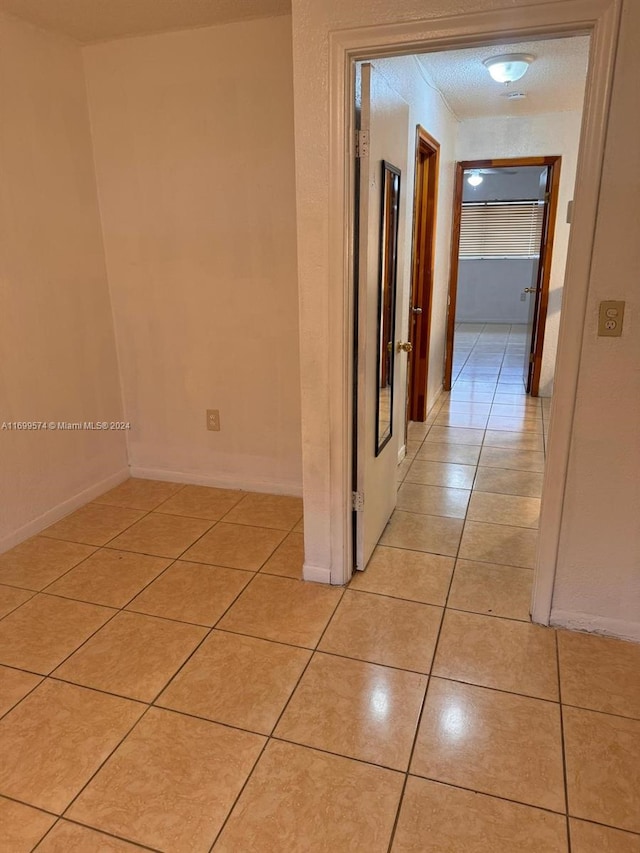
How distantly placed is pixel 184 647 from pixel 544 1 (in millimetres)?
2329

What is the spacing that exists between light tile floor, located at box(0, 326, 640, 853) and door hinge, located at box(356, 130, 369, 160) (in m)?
1.66

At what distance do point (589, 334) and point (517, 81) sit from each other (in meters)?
2.75

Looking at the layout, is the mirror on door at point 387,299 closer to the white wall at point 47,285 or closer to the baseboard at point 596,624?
the baseboard at point 596,624

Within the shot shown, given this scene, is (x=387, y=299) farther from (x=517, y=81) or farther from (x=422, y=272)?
(x=517, y=81)

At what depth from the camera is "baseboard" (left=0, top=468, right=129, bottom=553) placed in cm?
272

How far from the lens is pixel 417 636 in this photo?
208cm

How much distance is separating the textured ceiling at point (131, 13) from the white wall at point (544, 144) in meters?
2.83

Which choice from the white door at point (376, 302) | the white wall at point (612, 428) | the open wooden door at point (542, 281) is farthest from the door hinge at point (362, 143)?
the open wooden door at point (542, 281)

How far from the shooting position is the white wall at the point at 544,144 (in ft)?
15.1

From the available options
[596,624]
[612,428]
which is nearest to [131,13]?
[612,428]

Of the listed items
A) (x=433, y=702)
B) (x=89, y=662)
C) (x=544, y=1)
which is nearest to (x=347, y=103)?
(x=544, y=1)

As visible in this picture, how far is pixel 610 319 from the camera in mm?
1793

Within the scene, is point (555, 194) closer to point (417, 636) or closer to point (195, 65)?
point (195, 65)

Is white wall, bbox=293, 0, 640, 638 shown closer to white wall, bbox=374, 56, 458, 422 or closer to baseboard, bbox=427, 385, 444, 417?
white wall, bbox=374, 56, 458, 422
